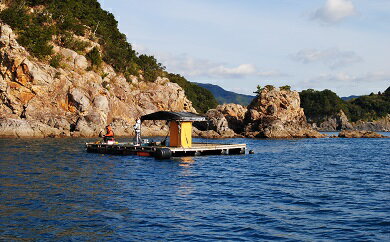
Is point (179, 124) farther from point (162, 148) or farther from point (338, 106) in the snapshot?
point (338, 106)

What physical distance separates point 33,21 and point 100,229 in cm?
7927

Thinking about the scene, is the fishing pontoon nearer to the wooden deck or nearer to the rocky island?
the wooden deck

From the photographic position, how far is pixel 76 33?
89.6 meters

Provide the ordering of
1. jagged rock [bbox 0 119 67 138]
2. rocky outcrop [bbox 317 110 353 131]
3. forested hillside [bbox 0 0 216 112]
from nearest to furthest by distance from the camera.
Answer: jagged rock [bbox 0 119 67 138], forested hillside [bbox 0 0 216 112], rocky outcrop [bbox 317 110 353 131]

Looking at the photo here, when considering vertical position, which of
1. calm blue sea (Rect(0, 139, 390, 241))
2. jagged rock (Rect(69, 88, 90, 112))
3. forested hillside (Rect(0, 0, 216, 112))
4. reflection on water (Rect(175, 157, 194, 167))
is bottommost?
calm blue sea (Rect(0, 139, 390, 241))

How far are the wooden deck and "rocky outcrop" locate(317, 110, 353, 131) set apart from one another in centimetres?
12746

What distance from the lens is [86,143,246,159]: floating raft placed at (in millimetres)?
36750

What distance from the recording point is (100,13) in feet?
344

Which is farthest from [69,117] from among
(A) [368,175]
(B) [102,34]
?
(A) [368,175]

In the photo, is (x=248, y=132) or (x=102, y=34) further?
(x=102, y=34)

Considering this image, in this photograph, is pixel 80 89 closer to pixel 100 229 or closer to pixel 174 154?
pixel 174 154

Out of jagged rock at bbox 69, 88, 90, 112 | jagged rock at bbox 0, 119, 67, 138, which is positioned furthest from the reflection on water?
jagged rock at bbox 69, 88, 90, 112

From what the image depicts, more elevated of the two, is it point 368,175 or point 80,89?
point 80,89

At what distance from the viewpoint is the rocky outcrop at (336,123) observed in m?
163
